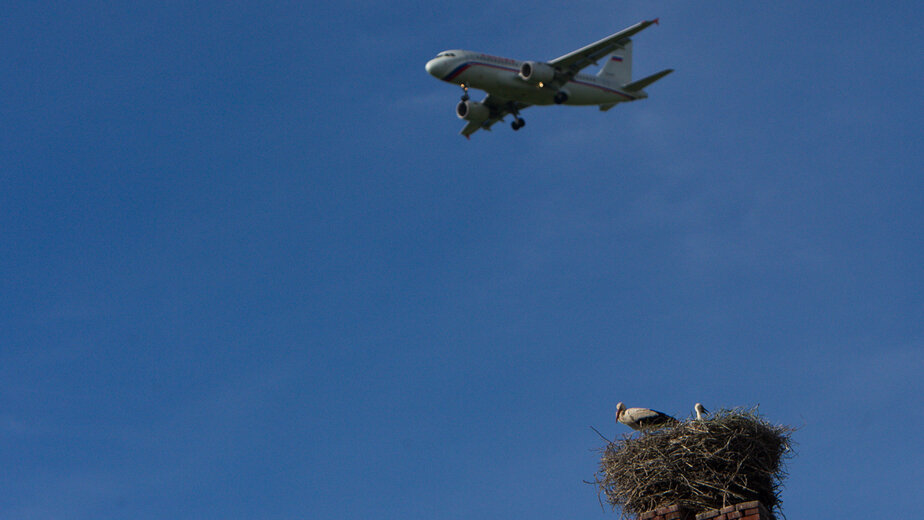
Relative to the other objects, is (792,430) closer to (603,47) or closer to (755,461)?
(755,461)

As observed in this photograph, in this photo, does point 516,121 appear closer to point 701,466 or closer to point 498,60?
point 498,60

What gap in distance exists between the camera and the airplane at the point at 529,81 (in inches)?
1735

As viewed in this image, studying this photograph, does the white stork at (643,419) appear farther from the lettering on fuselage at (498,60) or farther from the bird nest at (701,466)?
the lettering on fuselage at (498,60)

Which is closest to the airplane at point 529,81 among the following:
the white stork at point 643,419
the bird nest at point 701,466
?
the white stork at point 643,419

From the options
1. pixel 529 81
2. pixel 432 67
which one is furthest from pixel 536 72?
pixel 432 67

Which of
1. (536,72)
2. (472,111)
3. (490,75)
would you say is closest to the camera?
(536,72)

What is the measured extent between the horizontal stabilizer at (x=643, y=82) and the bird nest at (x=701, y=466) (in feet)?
99.2

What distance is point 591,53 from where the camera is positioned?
4500 cm

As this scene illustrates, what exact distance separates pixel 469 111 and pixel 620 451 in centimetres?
3041

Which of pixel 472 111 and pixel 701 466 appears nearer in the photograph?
pixel 701 466

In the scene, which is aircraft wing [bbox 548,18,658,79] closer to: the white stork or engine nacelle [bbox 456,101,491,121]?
engine nacelle [bbox 456,101,491,121]

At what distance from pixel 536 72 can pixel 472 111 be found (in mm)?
4574

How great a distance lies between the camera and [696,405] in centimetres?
2020

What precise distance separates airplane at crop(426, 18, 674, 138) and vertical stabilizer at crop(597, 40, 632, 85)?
3728mm
